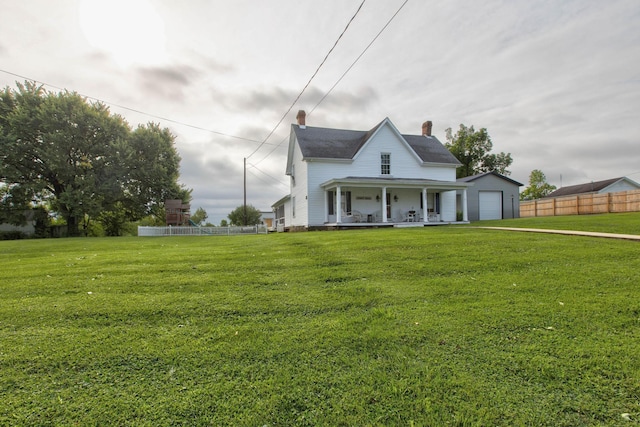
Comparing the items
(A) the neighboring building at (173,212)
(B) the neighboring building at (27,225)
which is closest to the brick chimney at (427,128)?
(A) the neighboring building at (173,212)

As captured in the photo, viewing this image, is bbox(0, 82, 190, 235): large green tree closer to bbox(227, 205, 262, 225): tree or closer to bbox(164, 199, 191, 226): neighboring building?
bbox(164, 199, 191, 226): neighboring building

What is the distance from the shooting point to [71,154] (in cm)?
2206

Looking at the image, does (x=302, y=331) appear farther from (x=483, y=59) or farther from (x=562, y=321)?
(x=483, y=59)

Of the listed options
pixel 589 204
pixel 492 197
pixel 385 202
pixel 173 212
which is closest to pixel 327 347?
pixel 385 202

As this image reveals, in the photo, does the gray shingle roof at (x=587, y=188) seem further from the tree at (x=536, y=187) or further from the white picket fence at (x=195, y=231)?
the white picket fence at (x=195, y=231)

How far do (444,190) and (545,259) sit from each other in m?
15.0

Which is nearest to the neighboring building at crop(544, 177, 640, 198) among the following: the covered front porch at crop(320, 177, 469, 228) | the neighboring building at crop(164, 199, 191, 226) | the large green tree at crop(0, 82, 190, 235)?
the covered front porch at crop(320, 177, 469, 228)

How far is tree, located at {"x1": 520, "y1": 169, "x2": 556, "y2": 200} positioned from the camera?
5374 centimetres

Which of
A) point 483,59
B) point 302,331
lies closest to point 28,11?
point 302,331

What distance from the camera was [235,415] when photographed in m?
2.16

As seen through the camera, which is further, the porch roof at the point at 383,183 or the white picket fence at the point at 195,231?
the white picket fence at the point at 195,231

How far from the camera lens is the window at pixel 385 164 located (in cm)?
→ 2008

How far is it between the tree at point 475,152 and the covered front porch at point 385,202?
865 inches

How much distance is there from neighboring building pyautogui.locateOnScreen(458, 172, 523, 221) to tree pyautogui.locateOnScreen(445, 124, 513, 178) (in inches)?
571
